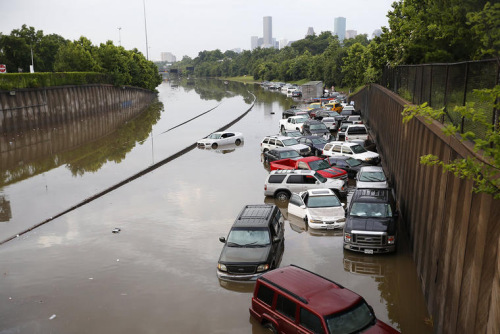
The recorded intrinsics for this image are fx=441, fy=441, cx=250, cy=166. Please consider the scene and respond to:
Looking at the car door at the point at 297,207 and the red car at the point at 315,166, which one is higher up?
the red car at the point at 315,166

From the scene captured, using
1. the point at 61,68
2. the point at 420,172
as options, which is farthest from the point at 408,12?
the point at 61,68

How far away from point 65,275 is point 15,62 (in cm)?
9015

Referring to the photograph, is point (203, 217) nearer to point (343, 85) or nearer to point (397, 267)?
point (397, 267)

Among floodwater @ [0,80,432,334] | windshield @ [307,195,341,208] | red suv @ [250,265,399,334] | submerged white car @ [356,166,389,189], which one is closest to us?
red suv @ [250,265,399,334]

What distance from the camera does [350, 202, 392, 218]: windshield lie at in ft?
53.0

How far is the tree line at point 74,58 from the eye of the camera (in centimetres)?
7588

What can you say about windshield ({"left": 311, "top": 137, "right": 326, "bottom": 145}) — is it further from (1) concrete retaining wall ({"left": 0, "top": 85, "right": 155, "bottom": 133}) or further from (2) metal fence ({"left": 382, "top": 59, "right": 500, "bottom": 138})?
(1) concrete retaining wall ({"left": 0, "top": 85, "right": 155, "bottom": 133})

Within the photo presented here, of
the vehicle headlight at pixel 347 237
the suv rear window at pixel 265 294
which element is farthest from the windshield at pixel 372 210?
the suv rear window at pixel 265 294

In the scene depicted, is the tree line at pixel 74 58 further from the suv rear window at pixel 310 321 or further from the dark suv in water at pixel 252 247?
the suv rear window at pixel 310 321

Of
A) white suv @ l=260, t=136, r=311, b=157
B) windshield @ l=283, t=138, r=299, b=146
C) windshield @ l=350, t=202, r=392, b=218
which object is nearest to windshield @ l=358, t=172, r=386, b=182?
windshield @ l=350, t=202, r=392, b=218

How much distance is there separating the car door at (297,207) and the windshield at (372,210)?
2.82 metres

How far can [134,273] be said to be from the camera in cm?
1499

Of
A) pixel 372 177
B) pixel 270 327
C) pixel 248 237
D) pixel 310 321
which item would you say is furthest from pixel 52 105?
pixel 310 321

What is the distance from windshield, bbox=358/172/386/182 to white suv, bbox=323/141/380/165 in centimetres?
509
